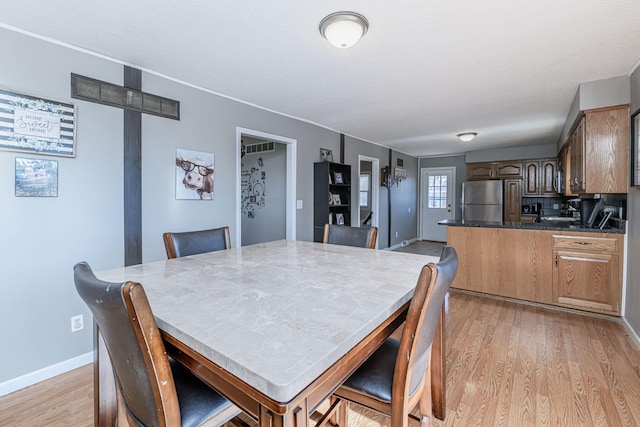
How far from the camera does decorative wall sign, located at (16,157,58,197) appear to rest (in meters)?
1.98

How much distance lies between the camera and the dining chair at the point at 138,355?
716 mm

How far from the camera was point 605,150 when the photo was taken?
281 centimetres

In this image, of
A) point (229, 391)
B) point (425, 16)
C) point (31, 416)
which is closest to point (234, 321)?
point (229, 391)

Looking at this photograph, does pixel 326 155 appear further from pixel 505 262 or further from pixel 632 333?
pixel 632 333

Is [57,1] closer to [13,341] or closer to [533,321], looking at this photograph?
[13,341]

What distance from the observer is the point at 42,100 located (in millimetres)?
2047

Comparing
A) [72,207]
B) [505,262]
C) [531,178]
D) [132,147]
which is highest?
[531,178]

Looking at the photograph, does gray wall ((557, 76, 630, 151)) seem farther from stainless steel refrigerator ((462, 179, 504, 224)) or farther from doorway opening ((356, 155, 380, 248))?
stainless steel refrigerator ((462, 179, 504, 224))

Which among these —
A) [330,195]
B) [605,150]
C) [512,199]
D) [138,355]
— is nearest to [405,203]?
[512,199]

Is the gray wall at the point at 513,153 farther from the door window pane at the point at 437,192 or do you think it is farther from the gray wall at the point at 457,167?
the door window pane at the point at 437,192

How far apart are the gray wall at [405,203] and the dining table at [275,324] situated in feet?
17.0

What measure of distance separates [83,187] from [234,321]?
214cm

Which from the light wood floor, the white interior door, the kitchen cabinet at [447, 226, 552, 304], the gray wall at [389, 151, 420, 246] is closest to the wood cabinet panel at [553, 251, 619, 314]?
the kitchen cabinet at [447, 226, 552, 304]

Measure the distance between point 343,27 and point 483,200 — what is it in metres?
5.63
